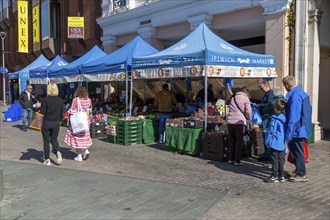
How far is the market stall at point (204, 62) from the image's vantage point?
29.3ft

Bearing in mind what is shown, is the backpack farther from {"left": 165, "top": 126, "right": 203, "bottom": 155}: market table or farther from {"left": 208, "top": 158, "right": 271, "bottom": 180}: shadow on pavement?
{"left": 165, "top": 126, "right": 203, "bottom": 155}: market table

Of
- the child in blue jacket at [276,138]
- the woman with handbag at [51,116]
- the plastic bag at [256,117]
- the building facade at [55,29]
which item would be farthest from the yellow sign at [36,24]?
the child in blue jacket at [276,138]

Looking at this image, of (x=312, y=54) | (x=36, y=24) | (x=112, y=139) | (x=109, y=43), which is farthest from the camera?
(x=36, y=24)

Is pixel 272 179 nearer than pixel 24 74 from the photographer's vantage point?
Yes

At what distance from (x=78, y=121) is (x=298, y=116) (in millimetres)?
4602

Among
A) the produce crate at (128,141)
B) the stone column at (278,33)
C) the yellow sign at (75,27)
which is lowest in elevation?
the produce crate at (128,141)

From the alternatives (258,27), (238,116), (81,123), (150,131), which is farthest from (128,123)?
(258,27)

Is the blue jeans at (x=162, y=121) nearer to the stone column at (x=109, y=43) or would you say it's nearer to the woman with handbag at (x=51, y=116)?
the woman with handbag at (x=51, y=116)

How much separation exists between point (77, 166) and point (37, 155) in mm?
1832

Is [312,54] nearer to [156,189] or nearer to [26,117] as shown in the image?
[156,189]

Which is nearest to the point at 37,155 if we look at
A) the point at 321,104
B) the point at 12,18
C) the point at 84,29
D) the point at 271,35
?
the point at 271,35

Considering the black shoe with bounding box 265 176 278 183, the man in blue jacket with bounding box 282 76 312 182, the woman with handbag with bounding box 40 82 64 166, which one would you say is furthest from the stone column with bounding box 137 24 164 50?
the black shoe with bounding box 265 176 278 183

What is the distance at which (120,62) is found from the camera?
11.7m

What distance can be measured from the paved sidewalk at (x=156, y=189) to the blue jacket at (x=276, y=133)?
70cm
